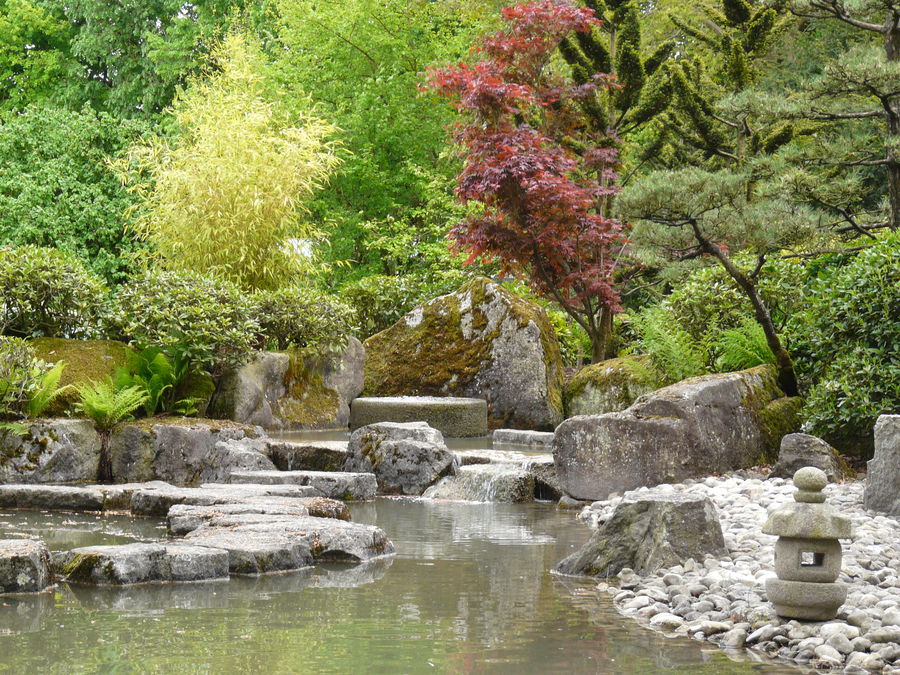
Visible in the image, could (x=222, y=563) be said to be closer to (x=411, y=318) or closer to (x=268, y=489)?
(x=268, y=489)

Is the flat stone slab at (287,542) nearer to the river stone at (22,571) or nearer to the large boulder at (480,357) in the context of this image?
the river stone at (22,571)

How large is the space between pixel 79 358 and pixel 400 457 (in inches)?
125

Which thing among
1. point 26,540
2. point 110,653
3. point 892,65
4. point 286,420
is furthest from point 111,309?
point 892,65

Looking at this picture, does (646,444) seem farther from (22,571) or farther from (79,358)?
(79,358)

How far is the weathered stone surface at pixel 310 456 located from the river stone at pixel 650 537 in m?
4.08

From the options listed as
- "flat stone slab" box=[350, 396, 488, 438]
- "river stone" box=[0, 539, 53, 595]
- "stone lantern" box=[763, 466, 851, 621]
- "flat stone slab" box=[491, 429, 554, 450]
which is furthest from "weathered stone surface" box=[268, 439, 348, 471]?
"stone lantern" box=[763, 466, 851, 621]

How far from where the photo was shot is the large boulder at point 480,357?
1284 centimetres

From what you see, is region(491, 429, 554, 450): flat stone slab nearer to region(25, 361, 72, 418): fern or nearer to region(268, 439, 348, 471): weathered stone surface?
region(268, 439, 348, 471): weathered stone surface

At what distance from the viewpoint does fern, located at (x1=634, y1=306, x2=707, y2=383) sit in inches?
418

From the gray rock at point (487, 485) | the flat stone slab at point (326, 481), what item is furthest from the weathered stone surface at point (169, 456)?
the gray rock at point (487, 485)

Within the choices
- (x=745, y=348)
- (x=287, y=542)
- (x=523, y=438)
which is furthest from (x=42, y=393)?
(x=745, y=348)

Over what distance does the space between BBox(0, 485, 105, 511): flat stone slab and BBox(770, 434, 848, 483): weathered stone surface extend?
5.23 meters

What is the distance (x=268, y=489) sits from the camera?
23.8 feet

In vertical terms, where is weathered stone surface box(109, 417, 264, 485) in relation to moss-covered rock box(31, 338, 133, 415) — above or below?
below
